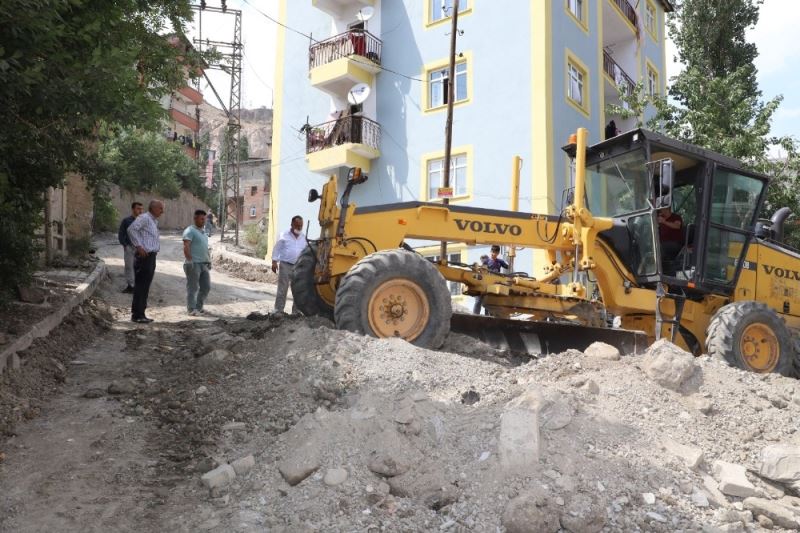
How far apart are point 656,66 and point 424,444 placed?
26207 mm

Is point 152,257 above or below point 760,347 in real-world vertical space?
above

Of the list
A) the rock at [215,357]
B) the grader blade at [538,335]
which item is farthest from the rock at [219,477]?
the grader blade at [538,335]

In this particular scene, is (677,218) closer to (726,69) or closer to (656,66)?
(726,69)

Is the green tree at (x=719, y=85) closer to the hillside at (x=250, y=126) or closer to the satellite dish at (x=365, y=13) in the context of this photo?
the satellite dish at (x=365, y=13)

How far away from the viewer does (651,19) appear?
26625 millimetres

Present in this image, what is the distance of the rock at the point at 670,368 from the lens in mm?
5070

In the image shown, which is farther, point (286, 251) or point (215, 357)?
point (286, 251)

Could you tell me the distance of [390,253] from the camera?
5996mm

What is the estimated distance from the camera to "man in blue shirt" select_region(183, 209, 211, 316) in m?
9.75

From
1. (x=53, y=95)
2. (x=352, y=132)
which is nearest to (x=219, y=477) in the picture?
(x=53, y=95)

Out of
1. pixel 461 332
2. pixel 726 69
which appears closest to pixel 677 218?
pixel 461 332

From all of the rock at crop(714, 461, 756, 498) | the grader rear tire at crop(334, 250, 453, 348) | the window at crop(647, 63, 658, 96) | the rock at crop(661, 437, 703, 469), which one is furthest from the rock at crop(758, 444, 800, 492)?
the window at crop(647, 63, 658, 96)

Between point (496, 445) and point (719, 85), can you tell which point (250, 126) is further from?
point (496, 445)

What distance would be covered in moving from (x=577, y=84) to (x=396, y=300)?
49.1 ft
